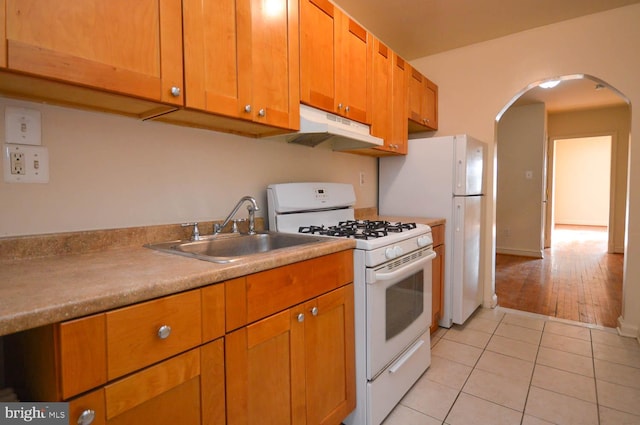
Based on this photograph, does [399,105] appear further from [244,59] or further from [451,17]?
[244,59]

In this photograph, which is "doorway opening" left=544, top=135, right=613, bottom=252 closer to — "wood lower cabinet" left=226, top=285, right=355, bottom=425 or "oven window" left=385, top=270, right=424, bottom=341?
"oven window" left=385, top=270, right=424, bottom=341

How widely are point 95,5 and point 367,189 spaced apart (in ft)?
7.26

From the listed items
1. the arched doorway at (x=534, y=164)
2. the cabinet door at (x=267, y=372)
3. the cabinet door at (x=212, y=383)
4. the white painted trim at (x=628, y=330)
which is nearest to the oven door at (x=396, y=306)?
the cabinet door at (x=267, y=372)

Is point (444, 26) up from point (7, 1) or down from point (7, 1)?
up

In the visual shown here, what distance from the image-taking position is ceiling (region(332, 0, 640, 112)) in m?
2.33

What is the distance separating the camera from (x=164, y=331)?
2.66ft

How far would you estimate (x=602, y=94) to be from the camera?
15.6 feet

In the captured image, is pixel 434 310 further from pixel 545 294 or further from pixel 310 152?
pixel 545 294

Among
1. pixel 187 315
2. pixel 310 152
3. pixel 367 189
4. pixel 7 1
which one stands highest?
pixel 7 1

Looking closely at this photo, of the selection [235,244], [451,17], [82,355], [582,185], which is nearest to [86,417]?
[82,355]

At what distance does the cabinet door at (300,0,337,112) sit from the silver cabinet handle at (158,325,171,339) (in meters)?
1.21

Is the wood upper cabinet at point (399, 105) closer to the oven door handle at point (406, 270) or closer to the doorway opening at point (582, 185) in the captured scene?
the oven door handle at point (406, 270)

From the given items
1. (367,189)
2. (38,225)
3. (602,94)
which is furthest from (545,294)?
(38,225)

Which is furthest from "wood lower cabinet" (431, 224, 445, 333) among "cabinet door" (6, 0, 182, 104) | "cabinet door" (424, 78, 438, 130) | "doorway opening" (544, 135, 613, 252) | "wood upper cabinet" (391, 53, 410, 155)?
"doorway opening" (544, 135, 613, 252)
